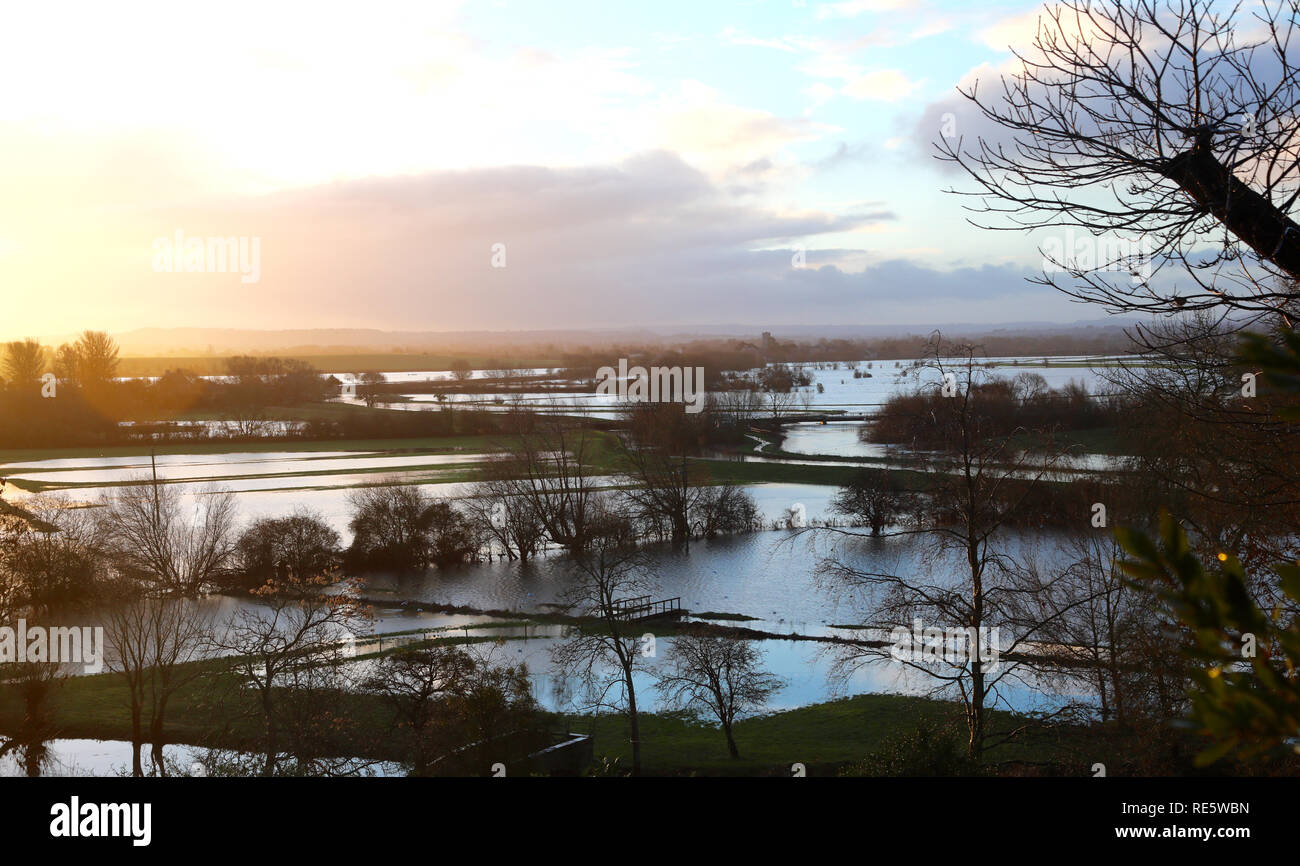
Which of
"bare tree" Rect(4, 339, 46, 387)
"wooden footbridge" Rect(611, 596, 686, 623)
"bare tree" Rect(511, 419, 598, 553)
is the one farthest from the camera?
"bare tree" Rect(511, 419, 598, 553)

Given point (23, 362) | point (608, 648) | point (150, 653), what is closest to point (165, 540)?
point (150, 653)

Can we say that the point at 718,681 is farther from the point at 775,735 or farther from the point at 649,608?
the point at 649,608

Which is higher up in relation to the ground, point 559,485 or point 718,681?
point 559,485

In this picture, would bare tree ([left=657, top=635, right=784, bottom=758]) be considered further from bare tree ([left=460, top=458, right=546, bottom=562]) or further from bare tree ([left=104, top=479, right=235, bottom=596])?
bare tree ([left=460, top=458, right=546, bottom=562])

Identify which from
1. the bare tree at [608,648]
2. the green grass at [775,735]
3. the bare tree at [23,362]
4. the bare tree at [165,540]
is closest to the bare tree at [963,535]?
the green grass at [775,735]

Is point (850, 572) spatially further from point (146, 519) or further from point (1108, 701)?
point (146, 519)

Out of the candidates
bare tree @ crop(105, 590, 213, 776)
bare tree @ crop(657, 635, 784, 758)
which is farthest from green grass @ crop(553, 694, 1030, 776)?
bare tree @ crop(105, 590, 213, 776)

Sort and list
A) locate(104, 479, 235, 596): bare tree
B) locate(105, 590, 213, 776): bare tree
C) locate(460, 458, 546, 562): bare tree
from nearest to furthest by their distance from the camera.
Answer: locate(105, 590, 213, 776): bare tree → locate(104, 479, 235, 596): bare tree → locate(460, 458, 546, 562): bare tree
